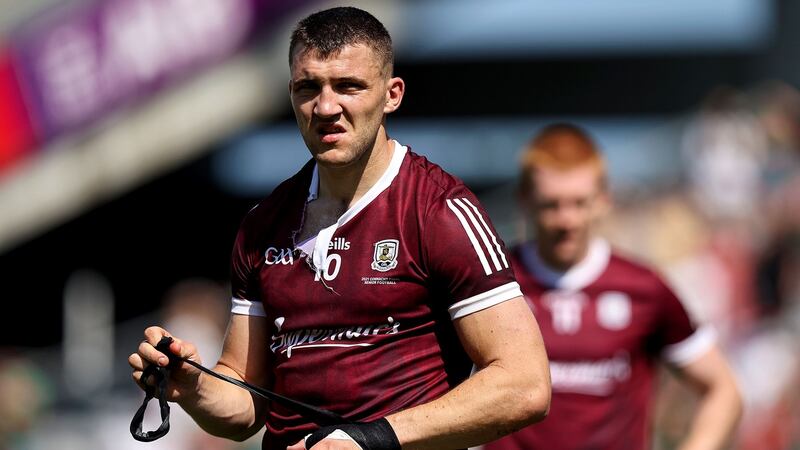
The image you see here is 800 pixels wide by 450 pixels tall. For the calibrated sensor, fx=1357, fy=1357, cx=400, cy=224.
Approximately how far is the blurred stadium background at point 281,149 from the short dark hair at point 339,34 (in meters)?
6.40

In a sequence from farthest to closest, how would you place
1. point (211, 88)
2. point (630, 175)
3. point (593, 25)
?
point (593, 25), point (211, 88), point (630, 175)

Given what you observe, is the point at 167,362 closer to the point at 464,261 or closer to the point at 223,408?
the point at 223,408

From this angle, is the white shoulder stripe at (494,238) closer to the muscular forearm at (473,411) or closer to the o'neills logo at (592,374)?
the muscular forearm at (473,411)

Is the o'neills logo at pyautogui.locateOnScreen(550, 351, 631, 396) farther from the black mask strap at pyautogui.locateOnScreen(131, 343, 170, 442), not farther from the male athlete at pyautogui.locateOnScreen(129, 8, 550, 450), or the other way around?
the black mask strap at pyautogui.locateOnScreen(131, 343, 170, 442)

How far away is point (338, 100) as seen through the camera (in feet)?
13.1

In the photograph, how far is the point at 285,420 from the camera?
13.7 ft

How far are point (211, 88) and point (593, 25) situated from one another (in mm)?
5131

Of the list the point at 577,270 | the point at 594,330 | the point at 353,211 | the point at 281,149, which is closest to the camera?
the point at 353,211

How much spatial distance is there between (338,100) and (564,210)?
8.33ft

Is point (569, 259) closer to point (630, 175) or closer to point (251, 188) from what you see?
point (630, 175)

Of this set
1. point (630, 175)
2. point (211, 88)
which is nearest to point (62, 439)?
point (211, 88)

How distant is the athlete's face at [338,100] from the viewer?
399cm

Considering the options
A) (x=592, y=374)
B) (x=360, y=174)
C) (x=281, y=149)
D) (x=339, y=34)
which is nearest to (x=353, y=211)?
(x=360, y=174)

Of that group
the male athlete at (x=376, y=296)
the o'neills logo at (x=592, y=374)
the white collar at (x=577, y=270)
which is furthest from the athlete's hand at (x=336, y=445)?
the white collar at (x=577, y=270)
